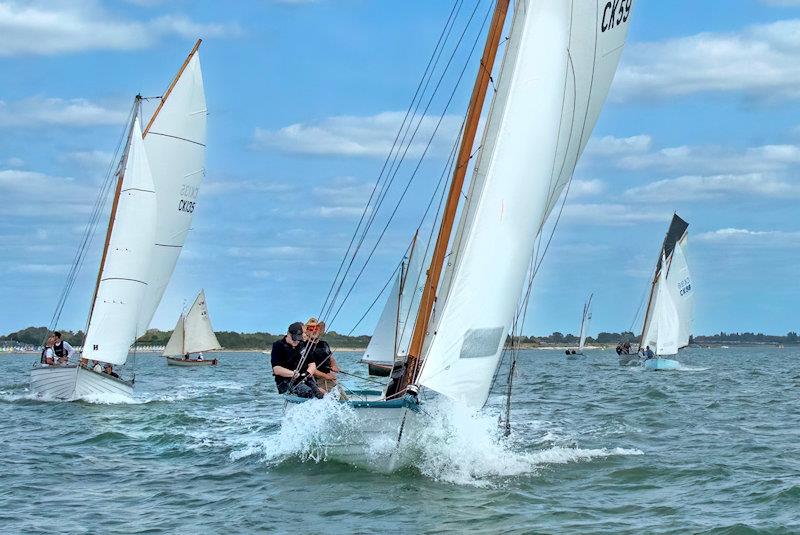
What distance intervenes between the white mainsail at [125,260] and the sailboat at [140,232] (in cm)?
3

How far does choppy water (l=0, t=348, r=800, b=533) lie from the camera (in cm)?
1220

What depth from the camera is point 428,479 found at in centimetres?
1459

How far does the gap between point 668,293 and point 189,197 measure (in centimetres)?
4017

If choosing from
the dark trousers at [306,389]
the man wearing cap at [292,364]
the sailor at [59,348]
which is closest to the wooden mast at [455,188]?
the dark trousers at [306,389]

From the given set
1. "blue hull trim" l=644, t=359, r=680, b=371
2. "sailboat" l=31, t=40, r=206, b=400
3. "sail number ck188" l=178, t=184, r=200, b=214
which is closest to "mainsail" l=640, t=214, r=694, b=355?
"blue hull trim" l=644, t=359, r=680, b=371

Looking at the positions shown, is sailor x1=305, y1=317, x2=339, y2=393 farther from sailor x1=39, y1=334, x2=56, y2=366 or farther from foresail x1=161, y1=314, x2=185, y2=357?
foresail x1=161, y1=314, x2=185, y2=357

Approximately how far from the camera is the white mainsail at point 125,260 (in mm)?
31000

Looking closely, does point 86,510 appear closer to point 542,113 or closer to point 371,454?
point 371,454

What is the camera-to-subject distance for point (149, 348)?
148 m

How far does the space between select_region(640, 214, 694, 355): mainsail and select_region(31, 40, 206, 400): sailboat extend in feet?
126

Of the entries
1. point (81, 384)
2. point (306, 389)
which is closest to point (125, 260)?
point (81, 384)

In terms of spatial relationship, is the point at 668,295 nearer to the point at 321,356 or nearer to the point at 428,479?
the point at 321,356

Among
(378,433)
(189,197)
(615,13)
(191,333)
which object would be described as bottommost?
(378,433)

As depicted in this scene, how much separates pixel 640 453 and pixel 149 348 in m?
136
